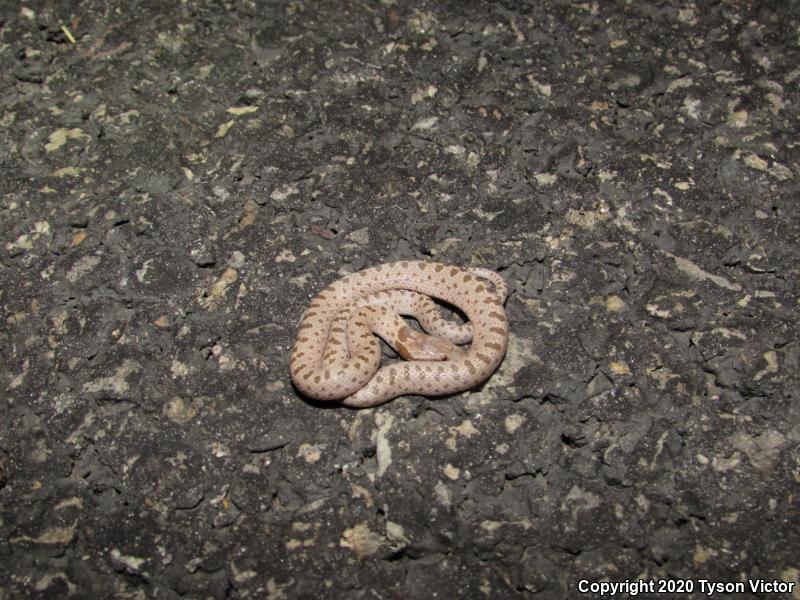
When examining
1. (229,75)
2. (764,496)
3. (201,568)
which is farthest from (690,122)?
(201,568)

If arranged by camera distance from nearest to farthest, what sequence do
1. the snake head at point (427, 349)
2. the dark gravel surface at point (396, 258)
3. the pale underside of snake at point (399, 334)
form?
the dark gravel surface at point (396, 258) → the pale underside of snake at point (399, 334) → the snake head at point (427, 349)

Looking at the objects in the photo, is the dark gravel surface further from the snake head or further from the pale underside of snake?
the snake head

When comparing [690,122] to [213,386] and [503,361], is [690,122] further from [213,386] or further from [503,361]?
[213,386]

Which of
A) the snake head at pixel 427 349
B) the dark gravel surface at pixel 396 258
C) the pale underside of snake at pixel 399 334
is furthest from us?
the snake head at pixel 427 349

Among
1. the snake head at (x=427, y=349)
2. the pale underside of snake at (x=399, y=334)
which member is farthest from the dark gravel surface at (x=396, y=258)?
the snake head at (x=427, y=349)

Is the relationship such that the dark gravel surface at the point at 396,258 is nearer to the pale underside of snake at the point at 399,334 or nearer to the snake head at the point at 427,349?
the pale underside of snake at the point at 399,334

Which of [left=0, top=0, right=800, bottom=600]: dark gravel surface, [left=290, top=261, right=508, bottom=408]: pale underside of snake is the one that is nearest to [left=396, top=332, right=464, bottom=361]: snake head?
[left=290, top=261, right=508, bottom=408]: pale underside of snake

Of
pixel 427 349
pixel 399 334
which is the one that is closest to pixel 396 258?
pixel 399 334

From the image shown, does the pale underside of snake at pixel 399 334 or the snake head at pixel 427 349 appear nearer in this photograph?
the pale underside of snake at pixel 399 334
